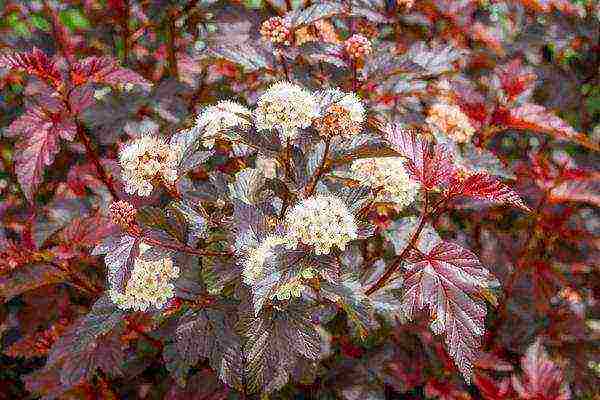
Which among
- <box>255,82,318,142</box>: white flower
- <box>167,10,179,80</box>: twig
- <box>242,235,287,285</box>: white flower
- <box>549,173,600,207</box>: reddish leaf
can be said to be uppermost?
<box>255,82,318,142</box>: white flower

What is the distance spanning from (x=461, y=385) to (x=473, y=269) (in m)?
0.84

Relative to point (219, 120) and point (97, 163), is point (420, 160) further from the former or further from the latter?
point (97, 163)

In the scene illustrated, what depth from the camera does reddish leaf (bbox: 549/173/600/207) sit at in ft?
6.14

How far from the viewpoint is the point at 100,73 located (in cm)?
156

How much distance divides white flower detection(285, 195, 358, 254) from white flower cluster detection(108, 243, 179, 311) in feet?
1.01

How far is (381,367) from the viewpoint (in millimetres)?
1741

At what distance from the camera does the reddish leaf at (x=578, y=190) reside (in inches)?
73.7

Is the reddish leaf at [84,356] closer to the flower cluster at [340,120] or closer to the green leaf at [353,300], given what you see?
the green leaf at [353,300]

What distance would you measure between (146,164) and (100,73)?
0.45 m

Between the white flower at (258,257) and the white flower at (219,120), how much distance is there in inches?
9.1

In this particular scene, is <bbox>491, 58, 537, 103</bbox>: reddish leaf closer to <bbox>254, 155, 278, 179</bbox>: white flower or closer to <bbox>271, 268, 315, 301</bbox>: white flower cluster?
<bbox>254, 155, 278, 179</bbox>: white flower

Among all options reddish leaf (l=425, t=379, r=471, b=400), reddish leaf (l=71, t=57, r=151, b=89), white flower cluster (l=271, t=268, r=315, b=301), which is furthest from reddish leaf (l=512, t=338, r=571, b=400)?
reddish leaf (l=71, t=57, r=151, b=89)

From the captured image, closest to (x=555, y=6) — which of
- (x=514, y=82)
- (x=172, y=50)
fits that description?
(x=514, y=82)

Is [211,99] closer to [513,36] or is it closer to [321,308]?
[321,308]
